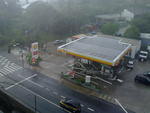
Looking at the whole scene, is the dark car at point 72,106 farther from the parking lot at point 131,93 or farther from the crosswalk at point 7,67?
the crosswalk at point 7,67

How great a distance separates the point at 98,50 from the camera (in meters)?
27.2

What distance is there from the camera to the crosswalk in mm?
27609

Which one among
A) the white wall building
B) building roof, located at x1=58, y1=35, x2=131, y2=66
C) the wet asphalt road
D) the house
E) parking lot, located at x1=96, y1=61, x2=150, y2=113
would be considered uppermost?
the white wall building

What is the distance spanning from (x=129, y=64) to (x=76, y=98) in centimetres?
1496

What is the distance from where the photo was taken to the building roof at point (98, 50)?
79.6 ft

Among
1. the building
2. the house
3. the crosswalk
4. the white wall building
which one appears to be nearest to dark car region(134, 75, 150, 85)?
the building

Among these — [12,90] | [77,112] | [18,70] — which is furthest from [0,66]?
[77,112]

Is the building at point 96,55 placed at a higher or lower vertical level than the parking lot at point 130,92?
higher

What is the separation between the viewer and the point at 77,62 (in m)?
28.9

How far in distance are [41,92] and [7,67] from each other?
35.3 feet

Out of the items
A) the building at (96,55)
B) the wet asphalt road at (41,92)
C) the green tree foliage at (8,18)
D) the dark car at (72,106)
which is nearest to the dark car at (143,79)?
the building at (96,55)

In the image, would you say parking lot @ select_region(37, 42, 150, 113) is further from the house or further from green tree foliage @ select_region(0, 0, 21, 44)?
green tree foliage @ select_region(0, 0, 21, 44)

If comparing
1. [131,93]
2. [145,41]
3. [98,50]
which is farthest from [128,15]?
[131,93]

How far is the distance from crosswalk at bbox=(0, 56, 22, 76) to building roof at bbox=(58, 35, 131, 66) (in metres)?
8.83
